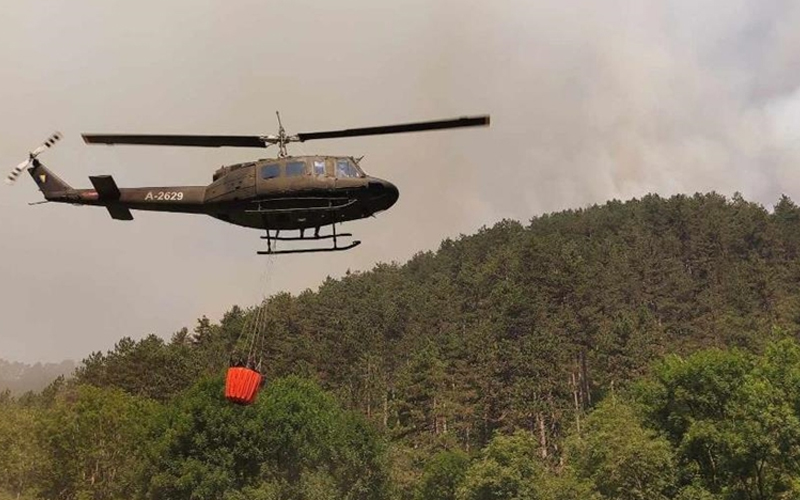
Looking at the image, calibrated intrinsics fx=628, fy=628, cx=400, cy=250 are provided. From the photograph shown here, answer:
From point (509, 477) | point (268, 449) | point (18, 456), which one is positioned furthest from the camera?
point (18, 456)

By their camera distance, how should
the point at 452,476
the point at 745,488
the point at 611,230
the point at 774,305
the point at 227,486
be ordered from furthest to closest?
the point at 611,230 → the point at 774,305 → the point at 452,476 → the point at 227,486 → the point at 745,488

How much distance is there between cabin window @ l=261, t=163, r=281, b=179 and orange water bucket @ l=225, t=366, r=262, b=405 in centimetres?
648

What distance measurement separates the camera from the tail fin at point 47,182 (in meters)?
24.7

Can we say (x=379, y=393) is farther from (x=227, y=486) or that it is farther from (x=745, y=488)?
(x=745, y=488)

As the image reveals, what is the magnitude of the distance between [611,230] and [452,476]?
387ft

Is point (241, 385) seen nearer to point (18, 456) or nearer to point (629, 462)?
point (629, 462)

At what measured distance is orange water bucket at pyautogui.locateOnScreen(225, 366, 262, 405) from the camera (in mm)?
20453

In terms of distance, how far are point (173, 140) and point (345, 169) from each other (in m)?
5.58

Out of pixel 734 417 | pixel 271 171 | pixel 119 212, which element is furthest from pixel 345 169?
pixel 734 417

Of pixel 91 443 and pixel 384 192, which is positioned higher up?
pixel 384 192

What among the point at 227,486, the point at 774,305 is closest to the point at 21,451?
the point at 227,486

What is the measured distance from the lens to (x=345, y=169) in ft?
69.8

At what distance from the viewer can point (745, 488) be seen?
3981 cm

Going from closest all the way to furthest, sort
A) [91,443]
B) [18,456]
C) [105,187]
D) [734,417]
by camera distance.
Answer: [105,187]
[734,417]
[91,443]
[18,456]
